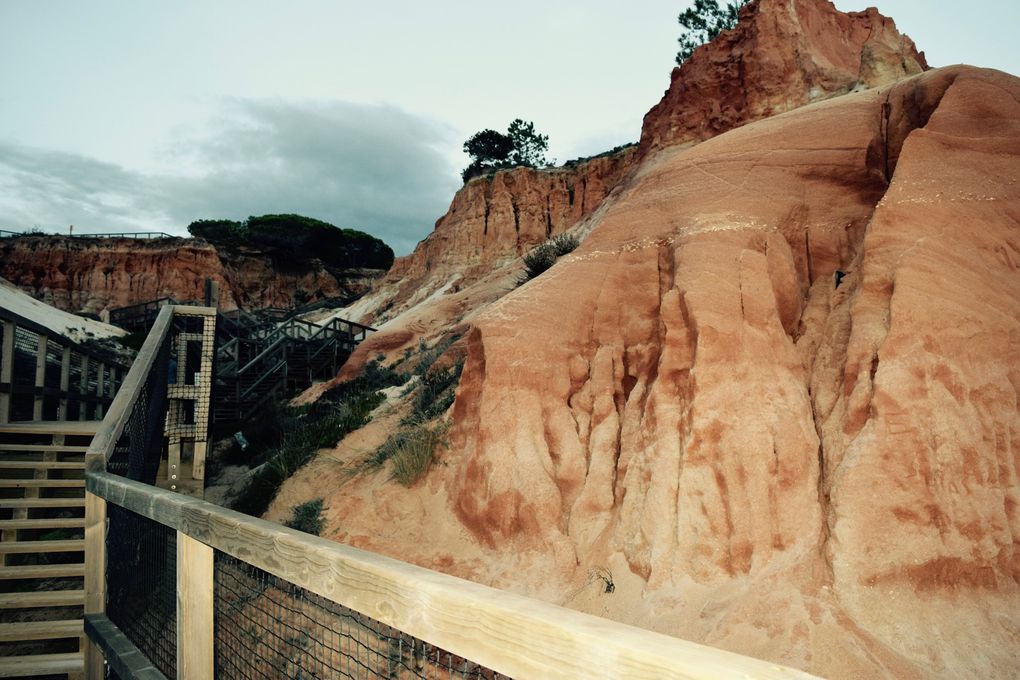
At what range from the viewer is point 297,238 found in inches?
1805

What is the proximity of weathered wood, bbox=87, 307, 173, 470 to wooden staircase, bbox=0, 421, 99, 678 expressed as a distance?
3.67ft

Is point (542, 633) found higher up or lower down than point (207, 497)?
higher up

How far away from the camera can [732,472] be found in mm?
5020

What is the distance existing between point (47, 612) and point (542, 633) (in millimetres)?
6988

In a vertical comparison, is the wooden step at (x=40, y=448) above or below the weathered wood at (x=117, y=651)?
above

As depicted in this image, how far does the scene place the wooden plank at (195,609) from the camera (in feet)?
8.14

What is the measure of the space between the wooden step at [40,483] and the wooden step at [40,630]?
6.11 feet

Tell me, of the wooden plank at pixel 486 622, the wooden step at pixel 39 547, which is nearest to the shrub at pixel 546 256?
the wooden step at pixel 39 547

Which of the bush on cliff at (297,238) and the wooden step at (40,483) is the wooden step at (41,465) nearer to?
the wooden step at (40,483)

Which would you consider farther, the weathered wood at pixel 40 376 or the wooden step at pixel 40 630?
the weathered wood at pixel 40 376

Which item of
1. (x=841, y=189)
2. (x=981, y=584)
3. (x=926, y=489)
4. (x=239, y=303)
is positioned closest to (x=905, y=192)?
(x=841, y=189)

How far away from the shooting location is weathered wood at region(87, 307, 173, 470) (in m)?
4.47

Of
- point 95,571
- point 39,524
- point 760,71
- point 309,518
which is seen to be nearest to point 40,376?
point 39,524

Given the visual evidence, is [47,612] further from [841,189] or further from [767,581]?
[841,189]
